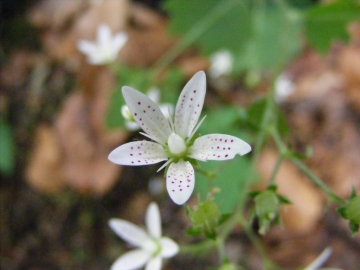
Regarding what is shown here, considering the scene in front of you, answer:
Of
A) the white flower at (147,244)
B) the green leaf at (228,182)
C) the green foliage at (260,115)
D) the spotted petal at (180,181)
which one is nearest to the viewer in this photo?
the spotted petal at (180,181)

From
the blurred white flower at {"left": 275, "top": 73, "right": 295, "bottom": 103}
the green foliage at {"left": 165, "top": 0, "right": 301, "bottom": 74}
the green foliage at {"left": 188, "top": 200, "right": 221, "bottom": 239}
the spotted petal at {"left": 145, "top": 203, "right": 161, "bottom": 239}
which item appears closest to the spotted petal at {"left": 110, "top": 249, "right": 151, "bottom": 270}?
the spotted petal at {"left": 145, "top": 203, "right": 161, "bottom": 239}

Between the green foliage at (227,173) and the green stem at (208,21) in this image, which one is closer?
the green foliage at (227,173)

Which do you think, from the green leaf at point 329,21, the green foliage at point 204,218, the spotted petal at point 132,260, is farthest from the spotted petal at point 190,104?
the green leaf at point 329,21

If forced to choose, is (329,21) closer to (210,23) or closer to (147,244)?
(210,23)

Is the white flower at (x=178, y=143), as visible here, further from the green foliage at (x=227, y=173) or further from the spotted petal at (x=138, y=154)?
the green foliage at (x=227, y=173)

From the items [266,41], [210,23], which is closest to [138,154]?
[210,23]

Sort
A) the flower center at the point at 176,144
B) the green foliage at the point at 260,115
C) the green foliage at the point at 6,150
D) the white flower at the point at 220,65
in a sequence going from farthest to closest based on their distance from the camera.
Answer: the white flower at the point at 220,65 → the green foliage at the point at 6,150 → the green foliage at the point at 260,115 → the flower center at the point at 176,144

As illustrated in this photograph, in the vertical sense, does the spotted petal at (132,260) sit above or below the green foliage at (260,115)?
below

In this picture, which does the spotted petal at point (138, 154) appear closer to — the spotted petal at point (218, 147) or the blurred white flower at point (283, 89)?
the spotted petal at point (218, 147)

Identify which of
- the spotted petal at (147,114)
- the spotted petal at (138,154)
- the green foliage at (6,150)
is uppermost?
the green foliage at (6,150)
